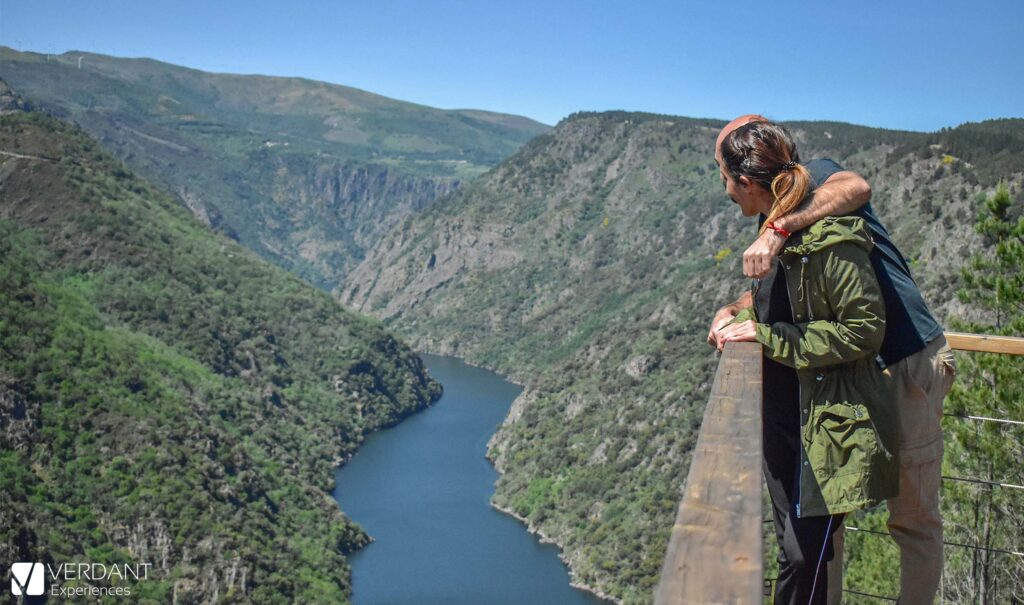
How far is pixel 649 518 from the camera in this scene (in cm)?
5291

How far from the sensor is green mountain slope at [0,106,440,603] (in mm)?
43594

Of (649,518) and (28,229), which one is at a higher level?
(28,229)

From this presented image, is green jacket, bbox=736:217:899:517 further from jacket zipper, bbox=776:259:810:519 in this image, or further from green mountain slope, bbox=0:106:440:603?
green mountain slope, bbox=0:106:440:603

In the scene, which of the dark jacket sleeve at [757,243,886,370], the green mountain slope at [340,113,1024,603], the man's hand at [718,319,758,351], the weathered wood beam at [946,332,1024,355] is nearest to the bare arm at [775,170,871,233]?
the dark jacket sleeve at [757,243,886,370]

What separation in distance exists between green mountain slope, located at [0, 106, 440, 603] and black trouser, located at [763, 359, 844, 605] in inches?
1551

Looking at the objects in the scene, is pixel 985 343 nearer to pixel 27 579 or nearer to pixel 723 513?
pixel 723 513

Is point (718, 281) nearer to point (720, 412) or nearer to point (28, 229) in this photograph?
point (28, 229)

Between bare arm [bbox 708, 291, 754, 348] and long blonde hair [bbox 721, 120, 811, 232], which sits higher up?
long blonde hair [bbox 721, 120, 811, 232]

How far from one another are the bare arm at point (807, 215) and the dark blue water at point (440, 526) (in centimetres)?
4731

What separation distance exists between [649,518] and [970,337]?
163ft

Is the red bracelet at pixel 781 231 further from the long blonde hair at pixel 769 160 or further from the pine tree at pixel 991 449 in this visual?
the pine tree at pixel 991 449

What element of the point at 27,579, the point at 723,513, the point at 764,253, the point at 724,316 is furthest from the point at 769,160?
the point at 27,579

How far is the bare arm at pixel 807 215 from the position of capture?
3.55m

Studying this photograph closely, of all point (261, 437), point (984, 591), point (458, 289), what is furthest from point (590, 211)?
point (984, 591)
